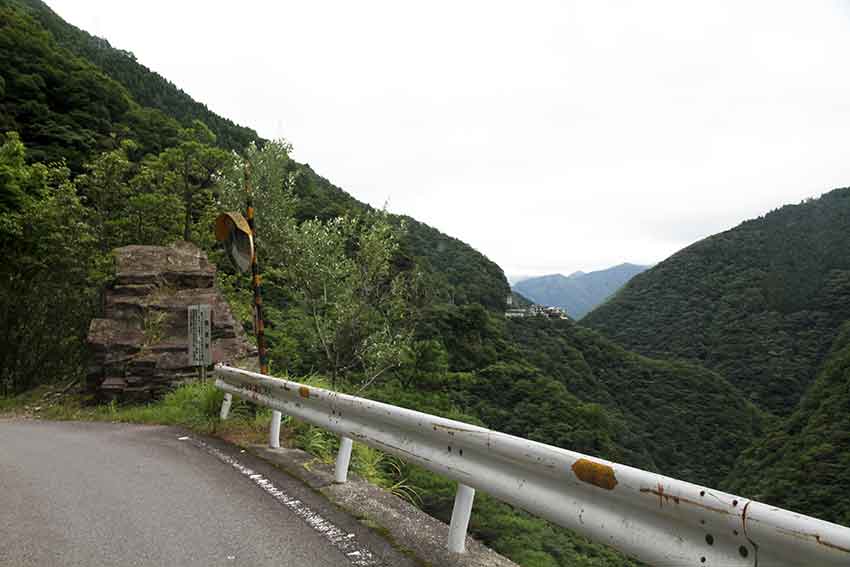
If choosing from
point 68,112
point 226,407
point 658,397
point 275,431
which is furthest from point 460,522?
point 658,397

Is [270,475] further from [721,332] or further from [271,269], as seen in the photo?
[721,332]

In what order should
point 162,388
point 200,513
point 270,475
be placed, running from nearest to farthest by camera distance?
1. point 200,513
2. point 270,475
3. point 162,388

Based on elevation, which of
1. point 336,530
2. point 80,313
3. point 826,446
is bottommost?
point 826,446

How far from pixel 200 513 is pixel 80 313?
528 inches

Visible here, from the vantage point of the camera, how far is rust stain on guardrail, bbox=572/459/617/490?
7.22ft

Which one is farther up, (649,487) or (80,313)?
(649,487)

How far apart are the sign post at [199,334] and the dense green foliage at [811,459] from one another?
42016mm

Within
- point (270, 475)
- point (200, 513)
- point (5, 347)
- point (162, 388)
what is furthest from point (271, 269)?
point (200, 513)

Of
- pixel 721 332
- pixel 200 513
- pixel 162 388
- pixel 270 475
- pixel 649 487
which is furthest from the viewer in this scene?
pixel 721 332

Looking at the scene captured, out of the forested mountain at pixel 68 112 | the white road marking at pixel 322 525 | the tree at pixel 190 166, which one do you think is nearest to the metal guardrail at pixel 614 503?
the white road marking at pixel 322 525

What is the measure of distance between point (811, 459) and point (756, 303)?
80.1 m

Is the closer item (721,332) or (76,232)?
(76,232)

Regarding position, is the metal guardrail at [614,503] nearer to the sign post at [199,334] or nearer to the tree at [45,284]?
the sign post at [199,334]

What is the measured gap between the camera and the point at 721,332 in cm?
11700
